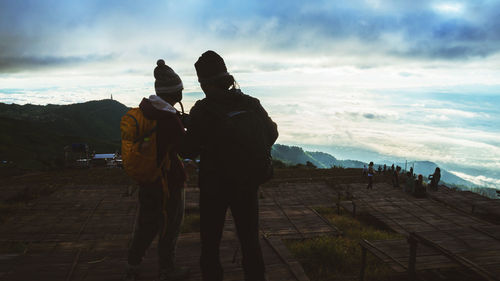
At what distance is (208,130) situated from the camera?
2.32 m

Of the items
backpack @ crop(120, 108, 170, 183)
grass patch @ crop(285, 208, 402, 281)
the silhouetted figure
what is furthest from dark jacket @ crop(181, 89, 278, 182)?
the silhouetted figure

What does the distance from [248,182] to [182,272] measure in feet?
5.58

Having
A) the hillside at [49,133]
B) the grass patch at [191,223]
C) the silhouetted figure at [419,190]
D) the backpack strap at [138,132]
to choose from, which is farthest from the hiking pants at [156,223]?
the hillside at [49,133]

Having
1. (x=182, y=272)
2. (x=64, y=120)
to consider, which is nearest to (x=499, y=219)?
(x=182, y=272)

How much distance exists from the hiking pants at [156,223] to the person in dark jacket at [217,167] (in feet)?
2.89

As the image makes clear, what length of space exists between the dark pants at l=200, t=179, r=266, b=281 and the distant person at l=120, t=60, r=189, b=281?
0.67m

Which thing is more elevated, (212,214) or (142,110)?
(142,110)

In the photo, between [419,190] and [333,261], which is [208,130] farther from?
[419,190]

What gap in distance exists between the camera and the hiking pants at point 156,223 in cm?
312

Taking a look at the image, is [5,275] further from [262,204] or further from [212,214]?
[262,204]

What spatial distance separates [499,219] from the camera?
1120cm

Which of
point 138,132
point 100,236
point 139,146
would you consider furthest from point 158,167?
point 100,236

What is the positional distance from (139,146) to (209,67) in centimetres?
109

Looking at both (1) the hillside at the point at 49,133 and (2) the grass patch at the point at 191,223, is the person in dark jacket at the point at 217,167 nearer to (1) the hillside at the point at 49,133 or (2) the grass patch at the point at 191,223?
(2) the grass patch at the point at 191,223
